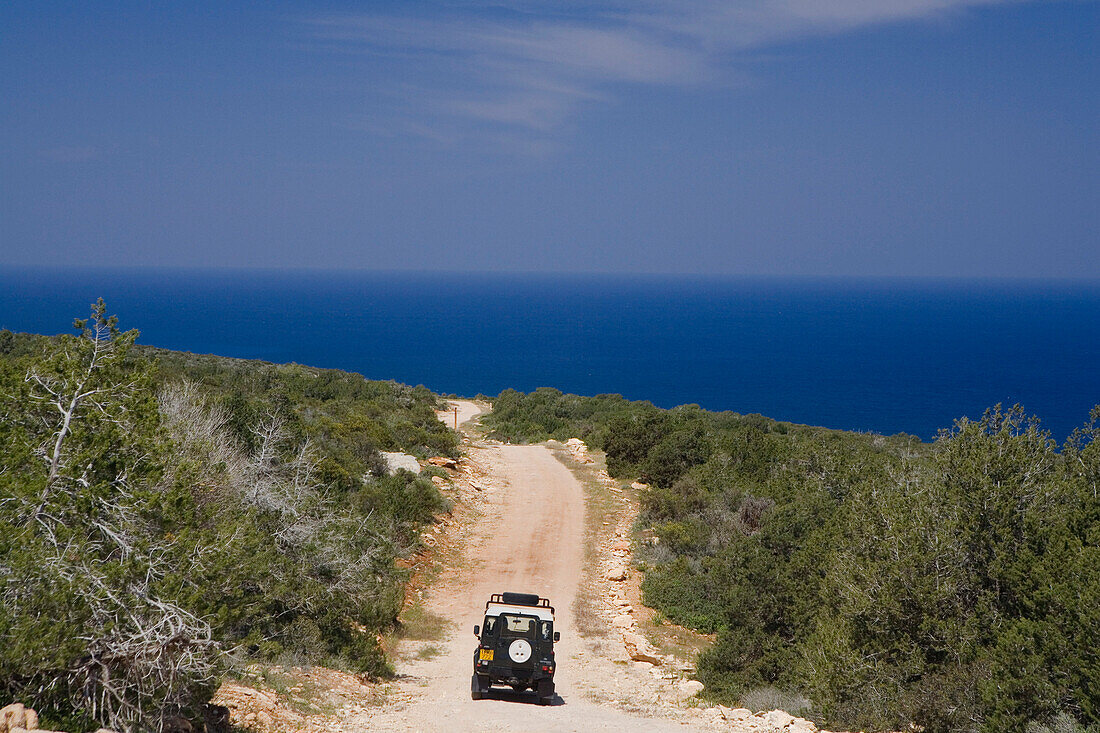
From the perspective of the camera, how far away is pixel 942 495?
12.1 metres

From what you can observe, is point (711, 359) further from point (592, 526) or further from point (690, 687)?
point (690, 687)

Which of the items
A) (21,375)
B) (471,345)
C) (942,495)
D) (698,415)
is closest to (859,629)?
(942,495)

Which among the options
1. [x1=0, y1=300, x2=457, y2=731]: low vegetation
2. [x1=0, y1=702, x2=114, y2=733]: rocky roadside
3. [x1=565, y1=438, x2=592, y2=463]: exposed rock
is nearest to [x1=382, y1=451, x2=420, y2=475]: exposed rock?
[x1=565, y1=438, x2=592, y2=463]: exposed rock

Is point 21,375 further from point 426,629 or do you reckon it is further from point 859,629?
point 859,629

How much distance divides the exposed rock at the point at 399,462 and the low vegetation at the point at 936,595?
34.3ft

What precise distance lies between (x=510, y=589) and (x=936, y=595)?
1070cm

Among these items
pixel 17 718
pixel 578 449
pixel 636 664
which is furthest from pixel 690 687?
pixel 578 449

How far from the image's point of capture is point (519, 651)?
41.4 ft

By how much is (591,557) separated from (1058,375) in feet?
385

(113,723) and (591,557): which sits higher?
(113,723)

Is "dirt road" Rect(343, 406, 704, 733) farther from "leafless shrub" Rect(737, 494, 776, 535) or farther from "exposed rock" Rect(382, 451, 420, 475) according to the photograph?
"leafless shrub" Rect(737, 494, 776, 535)

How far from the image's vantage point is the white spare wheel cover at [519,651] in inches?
495

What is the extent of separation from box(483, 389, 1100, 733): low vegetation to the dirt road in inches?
98.5

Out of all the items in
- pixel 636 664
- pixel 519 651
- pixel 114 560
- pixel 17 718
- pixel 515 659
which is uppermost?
pixel 114 560
